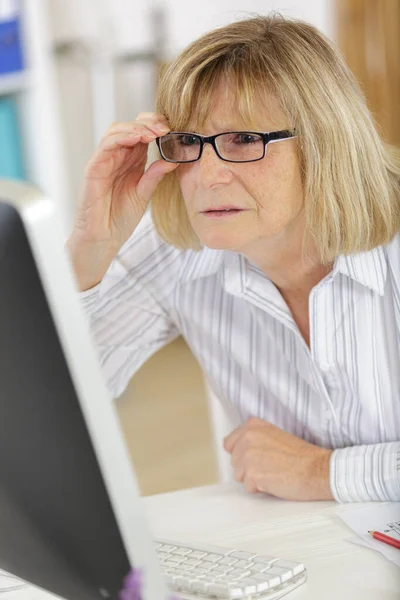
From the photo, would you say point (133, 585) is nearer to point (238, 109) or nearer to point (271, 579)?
point (271, 579)

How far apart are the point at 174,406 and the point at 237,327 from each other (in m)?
2.41

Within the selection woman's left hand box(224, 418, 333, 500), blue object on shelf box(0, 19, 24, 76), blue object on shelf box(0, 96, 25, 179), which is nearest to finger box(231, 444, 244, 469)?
woman's left hand box(224, 418, 333, 500)

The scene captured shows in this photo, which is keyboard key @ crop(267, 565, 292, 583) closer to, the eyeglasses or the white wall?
the eyeglasses

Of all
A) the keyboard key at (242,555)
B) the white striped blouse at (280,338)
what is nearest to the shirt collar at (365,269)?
the white striped blouse at (280,338)

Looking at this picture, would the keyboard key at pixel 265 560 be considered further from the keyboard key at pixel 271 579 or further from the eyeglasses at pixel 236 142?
the eyeglasses at pixel 236 142

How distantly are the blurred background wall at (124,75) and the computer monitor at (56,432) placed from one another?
2953 mm

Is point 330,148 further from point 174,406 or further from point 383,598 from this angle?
point 174,406

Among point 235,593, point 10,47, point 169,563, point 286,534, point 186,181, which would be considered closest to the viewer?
point 235,593

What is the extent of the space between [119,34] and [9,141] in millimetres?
948

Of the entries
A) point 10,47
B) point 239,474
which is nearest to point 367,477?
point 239,474

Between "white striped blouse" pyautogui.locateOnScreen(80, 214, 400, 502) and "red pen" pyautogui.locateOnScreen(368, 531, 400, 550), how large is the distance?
146mm

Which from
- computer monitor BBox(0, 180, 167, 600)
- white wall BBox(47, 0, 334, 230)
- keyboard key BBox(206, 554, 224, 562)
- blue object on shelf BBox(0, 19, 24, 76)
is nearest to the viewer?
computer monitor BBox(0, 180, 167, 600)

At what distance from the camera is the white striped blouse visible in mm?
1357

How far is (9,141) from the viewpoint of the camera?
150 inches
